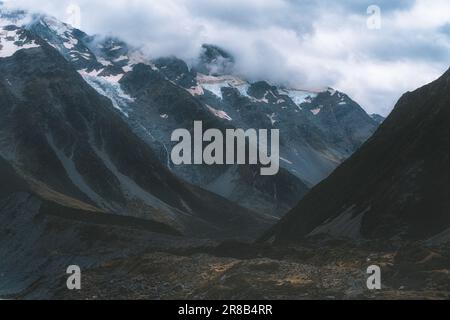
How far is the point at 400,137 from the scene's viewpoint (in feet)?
558

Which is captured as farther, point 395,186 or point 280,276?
point 395,186

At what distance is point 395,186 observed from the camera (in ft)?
472

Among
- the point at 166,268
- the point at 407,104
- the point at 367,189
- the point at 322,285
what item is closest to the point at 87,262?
the point at 166,268

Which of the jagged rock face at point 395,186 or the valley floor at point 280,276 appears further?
the jagged rock face at point 395,186

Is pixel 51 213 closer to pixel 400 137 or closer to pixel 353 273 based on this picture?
pixel 400 137

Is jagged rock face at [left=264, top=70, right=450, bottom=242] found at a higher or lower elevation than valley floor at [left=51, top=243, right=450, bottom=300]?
higher

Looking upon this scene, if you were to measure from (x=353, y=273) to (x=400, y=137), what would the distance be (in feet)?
291

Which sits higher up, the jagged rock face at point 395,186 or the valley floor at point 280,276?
the jagged rock face at point 395,186

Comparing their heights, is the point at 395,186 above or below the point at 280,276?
above

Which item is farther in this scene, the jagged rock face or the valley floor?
the jagged rock face

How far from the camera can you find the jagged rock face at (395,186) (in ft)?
431

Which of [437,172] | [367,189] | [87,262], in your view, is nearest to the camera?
[87,262]

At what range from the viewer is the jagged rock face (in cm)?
Result: 13125
